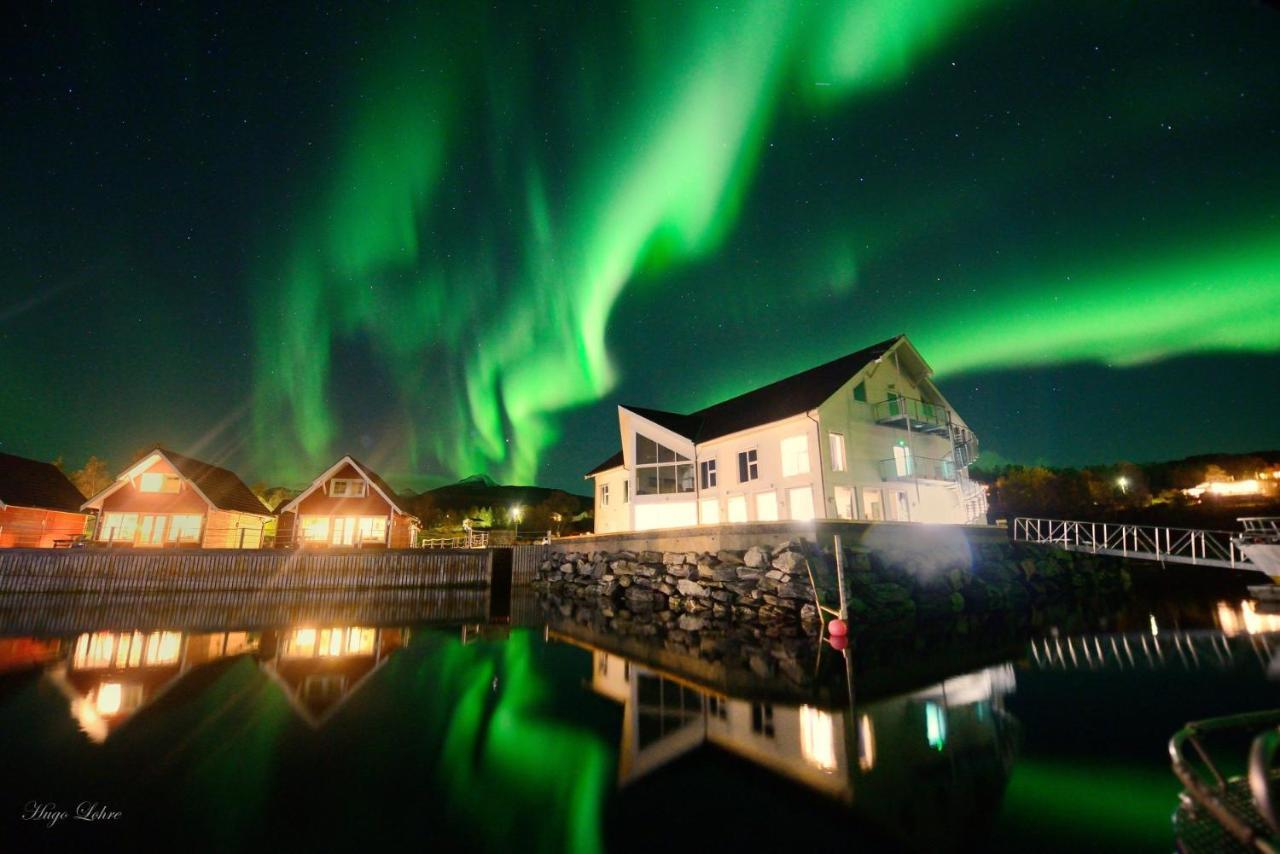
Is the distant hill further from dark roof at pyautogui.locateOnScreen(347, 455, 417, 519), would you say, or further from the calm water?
the calm water

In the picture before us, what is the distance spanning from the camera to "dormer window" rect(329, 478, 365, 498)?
39.1m

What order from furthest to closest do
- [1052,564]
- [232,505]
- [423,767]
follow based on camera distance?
[232,505]
[1052,564]
[423,767]

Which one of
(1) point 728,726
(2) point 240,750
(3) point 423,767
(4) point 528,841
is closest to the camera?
(4) point 528,841

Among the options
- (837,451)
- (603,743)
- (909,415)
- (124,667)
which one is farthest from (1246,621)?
(124,667)

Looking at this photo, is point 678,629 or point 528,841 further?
point 678,629

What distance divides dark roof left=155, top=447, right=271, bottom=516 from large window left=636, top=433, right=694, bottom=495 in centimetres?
2924

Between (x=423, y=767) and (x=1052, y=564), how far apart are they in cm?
3304

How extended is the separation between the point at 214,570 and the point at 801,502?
32.1 m

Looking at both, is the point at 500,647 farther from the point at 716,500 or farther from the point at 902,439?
the point at 902,439

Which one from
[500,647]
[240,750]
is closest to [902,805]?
[240,750]

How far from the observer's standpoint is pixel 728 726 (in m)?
9.31

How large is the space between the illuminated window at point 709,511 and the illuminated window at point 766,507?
286 cm
